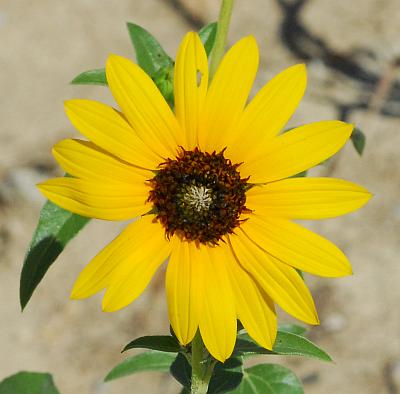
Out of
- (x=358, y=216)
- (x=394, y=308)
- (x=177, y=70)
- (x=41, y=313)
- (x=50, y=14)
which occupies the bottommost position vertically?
(x=394, y=308)

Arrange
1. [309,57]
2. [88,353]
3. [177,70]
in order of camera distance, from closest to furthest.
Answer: [177,70] → [88,353] → [309,57]

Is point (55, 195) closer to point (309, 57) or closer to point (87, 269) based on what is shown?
point (87, 269)

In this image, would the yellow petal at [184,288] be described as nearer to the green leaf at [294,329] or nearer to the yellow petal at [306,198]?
the yellow petal at [306,198]

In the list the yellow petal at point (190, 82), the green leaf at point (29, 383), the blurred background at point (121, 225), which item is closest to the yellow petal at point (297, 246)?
the yellow petal at point (190, 82)

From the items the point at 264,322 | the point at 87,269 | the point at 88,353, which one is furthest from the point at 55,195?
the point at 88,353

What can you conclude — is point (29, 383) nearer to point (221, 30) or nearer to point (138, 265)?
point (138, 265)

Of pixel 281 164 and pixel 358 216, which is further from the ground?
pixel 281 164

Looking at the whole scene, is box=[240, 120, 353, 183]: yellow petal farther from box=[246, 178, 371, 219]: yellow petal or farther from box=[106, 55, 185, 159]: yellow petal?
box=[106, 55, 185, 159]: yellow petal

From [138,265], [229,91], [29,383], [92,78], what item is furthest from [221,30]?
[29,383]
